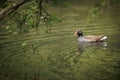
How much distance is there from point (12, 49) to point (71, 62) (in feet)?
16.1

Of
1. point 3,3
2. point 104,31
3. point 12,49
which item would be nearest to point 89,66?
point 12,49

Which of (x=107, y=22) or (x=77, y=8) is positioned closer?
(x=107, y=22)

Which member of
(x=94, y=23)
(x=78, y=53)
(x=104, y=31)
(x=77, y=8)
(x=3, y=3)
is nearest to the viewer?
(x=3, y=3)

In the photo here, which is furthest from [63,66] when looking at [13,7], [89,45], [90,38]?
[13,7]

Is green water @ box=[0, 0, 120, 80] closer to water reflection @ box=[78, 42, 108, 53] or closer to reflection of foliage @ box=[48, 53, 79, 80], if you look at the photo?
reflection of foliage @ box=[48, 53, 79, 80]

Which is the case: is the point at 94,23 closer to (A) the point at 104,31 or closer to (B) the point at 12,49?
(A) the point at 104,31

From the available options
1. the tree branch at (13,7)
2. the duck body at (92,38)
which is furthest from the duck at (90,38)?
the tree branch at (13,7)

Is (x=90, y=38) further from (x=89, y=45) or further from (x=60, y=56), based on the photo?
(x=60, y=56)

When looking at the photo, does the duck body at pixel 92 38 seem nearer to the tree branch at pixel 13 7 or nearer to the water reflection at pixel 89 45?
the water reflection at pixel 89 45

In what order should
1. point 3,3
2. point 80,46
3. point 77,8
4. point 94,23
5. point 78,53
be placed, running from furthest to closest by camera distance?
point 77,8
point 94,23
point 80,46
point 78,53
point 3,3

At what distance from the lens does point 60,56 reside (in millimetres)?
19828

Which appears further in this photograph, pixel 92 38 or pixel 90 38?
pixel 90 38

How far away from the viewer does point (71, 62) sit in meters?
18.3

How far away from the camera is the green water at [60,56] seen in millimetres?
15977
